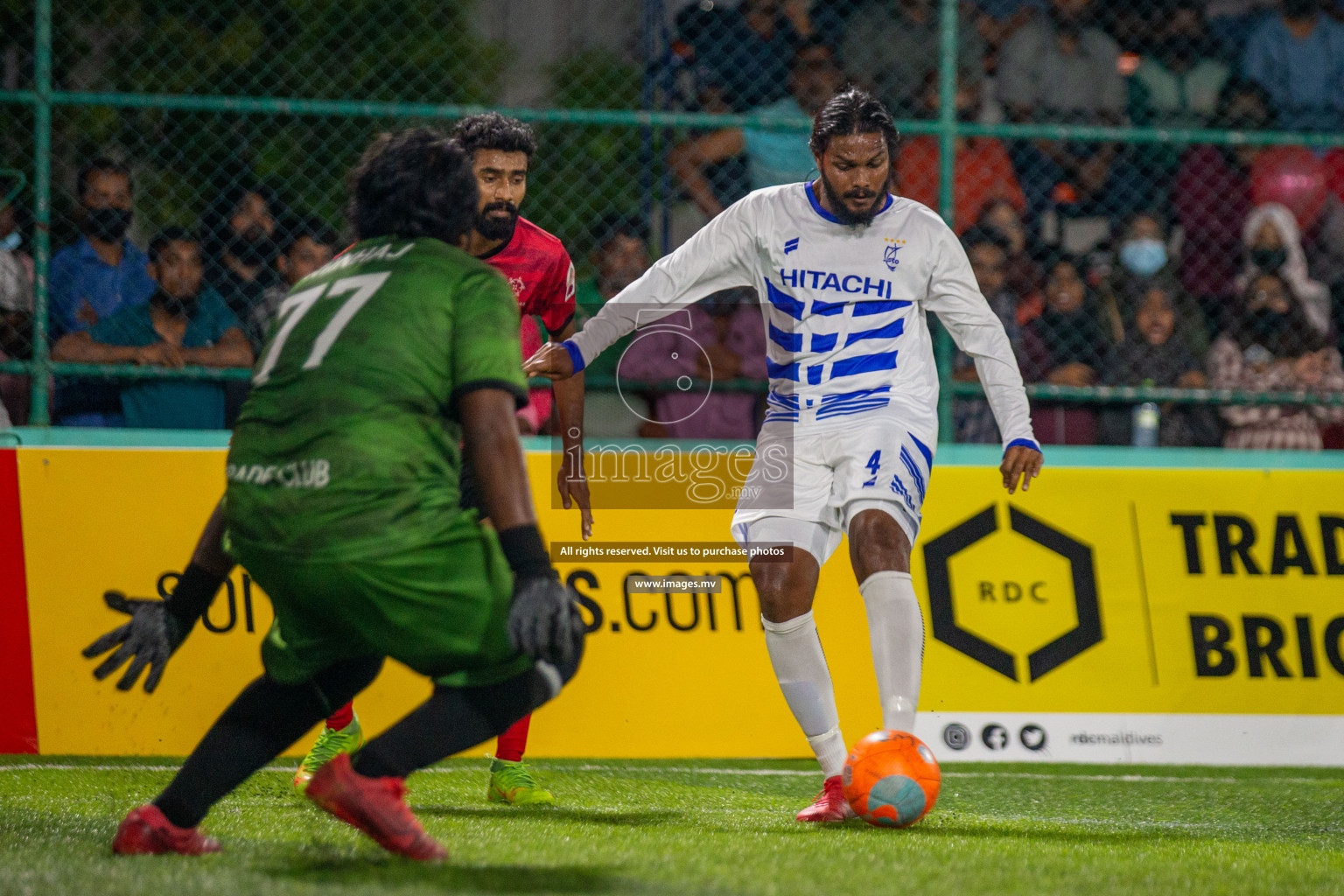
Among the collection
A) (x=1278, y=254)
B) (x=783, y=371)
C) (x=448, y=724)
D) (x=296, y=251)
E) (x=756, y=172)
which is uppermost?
(x=756, y=172)

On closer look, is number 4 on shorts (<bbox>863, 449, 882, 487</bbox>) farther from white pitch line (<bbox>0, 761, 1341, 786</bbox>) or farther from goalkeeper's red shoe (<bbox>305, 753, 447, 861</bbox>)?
goalkeeper's red shoe (<bbox>305, 753, 447, 861</bbox>)

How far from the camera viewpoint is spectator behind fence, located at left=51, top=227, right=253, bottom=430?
6.17 meters

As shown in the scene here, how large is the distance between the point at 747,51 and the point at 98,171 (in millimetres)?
3620

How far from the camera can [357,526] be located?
283 centimetres

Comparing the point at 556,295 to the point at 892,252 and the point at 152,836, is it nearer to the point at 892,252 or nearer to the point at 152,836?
the point at 892,252

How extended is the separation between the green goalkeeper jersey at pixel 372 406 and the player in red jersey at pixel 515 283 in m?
1.50

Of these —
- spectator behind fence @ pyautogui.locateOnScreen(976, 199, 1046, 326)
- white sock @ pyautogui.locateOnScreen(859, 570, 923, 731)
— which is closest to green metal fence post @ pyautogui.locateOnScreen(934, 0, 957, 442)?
spectator behind fence @ pyautogui.locateOnScreen(976, 199, 1046, 326)

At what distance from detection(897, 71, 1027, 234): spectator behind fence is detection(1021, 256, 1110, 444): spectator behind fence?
0.49m

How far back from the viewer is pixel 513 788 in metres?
4.52

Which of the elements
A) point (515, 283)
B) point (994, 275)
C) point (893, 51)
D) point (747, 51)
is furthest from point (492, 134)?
point (893, 51)

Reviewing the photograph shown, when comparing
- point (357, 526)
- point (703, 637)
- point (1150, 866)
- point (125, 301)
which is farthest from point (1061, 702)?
point (125, 301)

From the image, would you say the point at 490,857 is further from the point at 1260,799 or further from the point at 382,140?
the point at 1260,799

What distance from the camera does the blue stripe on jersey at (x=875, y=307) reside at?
14.4ft

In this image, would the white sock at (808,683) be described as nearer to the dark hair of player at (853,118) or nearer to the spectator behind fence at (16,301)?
the dark hair of player at (853,118)
